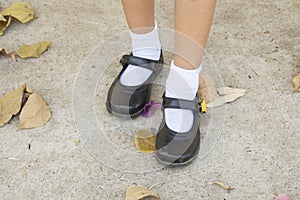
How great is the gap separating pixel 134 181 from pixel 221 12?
2.57 feet

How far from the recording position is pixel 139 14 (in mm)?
1290

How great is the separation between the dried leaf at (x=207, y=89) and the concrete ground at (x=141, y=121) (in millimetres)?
52

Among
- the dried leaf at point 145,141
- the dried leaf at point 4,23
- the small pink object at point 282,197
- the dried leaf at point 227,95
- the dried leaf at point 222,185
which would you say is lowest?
the small pink object at point 282,197

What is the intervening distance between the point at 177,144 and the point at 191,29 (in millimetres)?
305

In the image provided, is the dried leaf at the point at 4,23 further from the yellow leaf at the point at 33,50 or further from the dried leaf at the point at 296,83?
the dried leaf at the point at 296,83

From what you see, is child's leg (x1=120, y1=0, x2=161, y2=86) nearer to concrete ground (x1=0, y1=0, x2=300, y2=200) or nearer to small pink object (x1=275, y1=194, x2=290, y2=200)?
concrete ground (x1=0, y1=0, x2=300, y2=200)

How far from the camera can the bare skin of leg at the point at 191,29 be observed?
110 centimetres

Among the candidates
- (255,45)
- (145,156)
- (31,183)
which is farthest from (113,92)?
(255,45)

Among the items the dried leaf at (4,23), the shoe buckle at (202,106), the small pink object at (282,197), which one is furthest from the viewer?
the dried leaf at (4,23)

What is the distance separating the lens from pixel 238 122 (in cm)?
140

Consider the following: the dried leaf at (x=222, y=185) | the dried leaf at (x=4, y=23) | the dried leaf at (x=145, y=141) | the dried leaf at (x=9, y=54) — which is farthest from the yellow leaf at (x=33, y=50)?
the dried leaf at (x=222, y=185)

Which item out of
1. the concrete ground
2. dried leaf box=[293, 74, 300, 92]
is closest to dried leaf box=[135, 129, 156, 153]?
the concrete ground

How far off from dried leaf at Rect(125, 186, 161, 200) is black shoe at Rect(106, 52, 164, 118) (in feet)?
0.81

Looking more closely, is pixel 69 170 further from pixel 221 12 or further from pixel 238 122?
pixel 221 12
